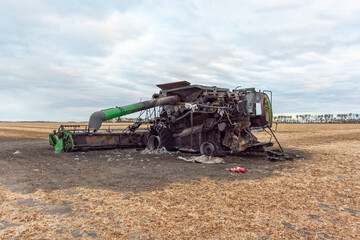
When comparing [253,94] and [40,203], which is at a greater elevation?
[253,94]

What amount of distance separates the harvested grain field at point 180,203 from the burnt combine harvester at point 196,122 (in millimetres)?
2854

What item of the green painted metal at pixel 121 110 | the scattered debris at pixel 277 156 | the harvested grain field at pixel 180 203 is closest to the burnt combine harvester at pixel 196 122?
the green painted metal at pixel 121 110

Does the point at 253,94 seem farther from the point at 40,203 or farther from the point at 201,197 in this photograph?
the point at 40,203

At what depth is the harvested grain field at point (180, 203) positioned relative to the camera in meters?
3.91

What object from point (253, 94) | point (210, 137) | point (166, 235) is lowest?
point (166, 235)

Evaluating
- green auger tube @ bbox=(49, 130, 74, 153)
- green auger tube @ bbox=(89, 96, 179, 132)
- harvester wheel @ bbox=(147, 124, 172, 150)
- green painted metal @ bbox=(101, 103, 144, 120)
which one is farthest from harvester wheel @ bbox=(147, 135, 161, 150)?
green auger tube @ bbox=(49, 130, 74, 153)

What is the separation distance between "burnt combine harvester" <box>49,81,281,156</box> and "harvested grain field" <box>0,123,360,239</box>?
285cm

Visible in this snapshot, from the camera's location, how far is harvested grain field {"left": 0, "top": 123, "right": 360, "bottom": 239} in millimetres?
3908

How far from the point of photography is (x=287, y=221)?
4.27 metres

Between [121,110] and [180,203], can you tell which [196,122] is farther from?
[180,203]

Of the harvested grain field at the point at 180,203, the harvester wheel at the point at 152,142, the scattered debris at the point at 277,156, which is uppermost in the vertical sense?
the harvester wheel at the point at 152,142

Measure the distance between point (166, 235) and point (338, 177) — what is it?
5.98 metres

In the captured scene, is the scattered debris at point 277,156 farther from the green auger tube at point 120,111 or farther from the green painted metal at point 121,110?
the green painted metal at point 121,110

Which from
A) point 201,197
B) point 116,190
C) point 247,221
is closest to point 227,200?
point 201,197
